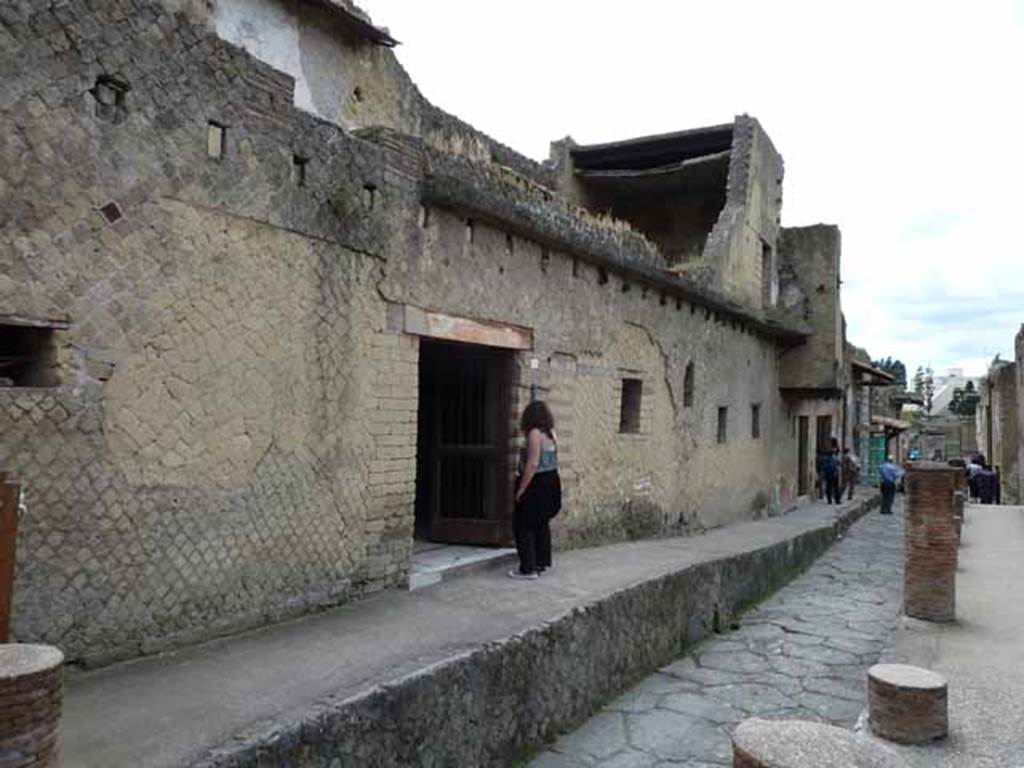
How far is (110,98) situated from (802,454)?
15.6 metres

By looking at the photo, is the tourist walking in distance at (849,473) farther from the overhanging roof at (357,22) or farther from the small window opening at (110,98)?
the small window opening at (110,98)

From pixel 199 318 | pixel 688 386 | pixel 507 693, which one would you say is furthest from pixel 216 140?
pixel 688 386

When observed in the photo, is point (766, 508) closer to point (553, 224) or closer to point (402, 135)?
point (553, 224)

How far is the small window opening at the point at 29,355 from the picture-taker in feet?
10.8

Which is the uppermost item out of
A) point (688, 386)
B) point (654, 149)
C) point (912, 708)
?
point (654, 149)

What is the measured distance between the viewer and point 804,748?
275cm

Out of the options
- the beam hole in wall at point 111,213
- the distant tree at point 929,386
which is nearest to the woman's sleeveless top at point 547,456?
the beam hole in wall at point 111,213

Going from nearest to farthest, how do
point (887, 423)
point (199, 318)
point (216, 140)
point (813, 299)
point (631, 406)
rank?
1. point (199, 318)
2. point (216, 140)
3. point (631, 406)
4. point (813, 299)
5. point (887, 423)

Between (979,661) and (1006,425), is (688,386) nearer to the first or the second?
(979,661)

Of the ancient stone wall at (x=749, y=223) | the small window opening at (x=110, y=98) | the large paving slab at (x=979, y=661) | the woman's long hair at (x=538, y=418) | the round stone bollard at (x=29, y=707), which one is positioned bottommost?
the large paving slab at (x=979, y=661)

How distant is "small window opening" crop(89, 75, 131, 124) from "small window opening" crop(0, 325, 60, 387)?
0.98 metres

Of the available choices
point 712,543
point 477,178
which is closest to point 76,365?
point 477,178

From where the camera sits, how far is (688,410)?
32.9ft

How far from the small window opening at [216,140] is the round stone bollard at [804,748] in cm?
352
